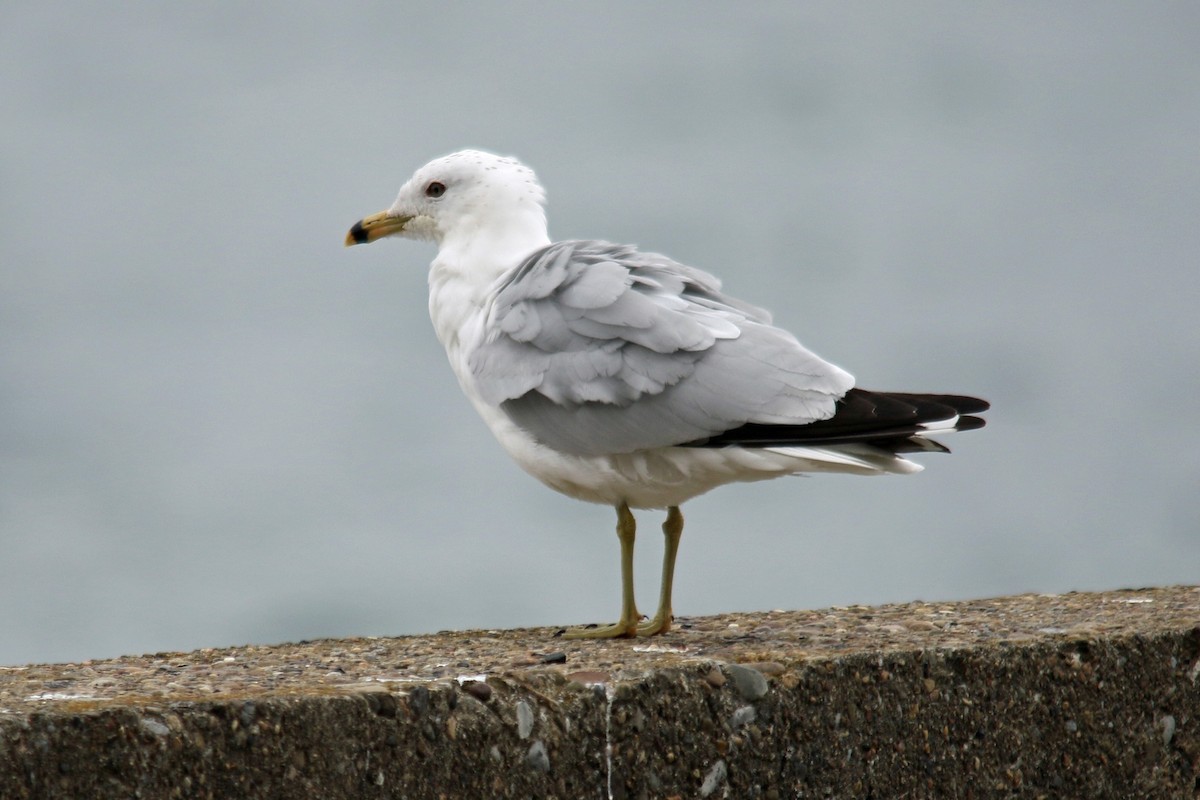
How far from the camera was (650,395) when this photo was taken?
475 centimetres

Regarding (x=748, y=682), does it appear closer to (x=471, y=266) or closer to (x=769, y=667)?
(x=769, y=667)

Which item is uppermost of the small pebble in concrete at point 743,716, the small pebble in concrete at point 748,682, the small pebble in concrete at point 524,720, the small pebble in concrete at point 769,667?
the small pebble in concrete at point 769,667

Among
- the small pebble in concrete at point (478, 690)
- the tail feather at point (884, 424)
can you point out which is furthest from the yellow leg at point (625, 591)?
the small pebble in concrete at point (478, 690)

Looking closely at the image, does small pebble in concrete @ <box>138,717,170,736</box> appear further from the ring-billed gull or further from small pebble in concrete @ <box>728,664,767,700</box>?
the ring-billed gull

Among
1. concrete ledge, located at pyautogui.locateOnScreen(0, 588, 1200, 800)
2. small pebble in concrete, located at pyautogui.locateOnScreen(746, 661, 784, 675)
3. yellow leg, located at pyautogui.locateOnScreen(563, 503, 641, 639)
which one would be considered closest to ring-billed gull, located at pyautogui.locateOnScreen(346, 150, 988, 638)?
yellow leg, located at pyautogui.locateOnScreen(563, 503, 641, 639)

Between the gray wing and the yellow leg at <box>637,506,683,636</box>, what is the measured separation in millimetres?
578

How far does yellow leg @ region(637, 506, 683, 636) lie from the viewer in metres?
5.16

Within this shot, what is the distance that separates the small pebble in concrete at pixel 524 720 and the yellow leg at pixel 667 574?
1485 mm

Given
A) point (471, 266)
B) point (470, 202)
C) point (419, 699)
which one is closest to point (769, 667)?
point (419, 699)

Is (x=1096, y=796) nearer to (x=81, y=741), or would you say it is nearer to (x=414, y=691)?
(x=414, y=691)

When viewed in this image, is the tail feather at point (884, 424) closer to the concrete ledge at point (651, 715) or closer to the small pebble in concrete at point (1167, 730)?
the concrete ledge at point (651, 715)

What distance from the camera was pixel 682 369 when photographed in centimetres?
473

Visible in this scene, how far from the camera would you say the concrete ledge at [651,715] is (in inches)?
127

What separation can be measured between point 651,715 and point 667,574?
4.71 feet
